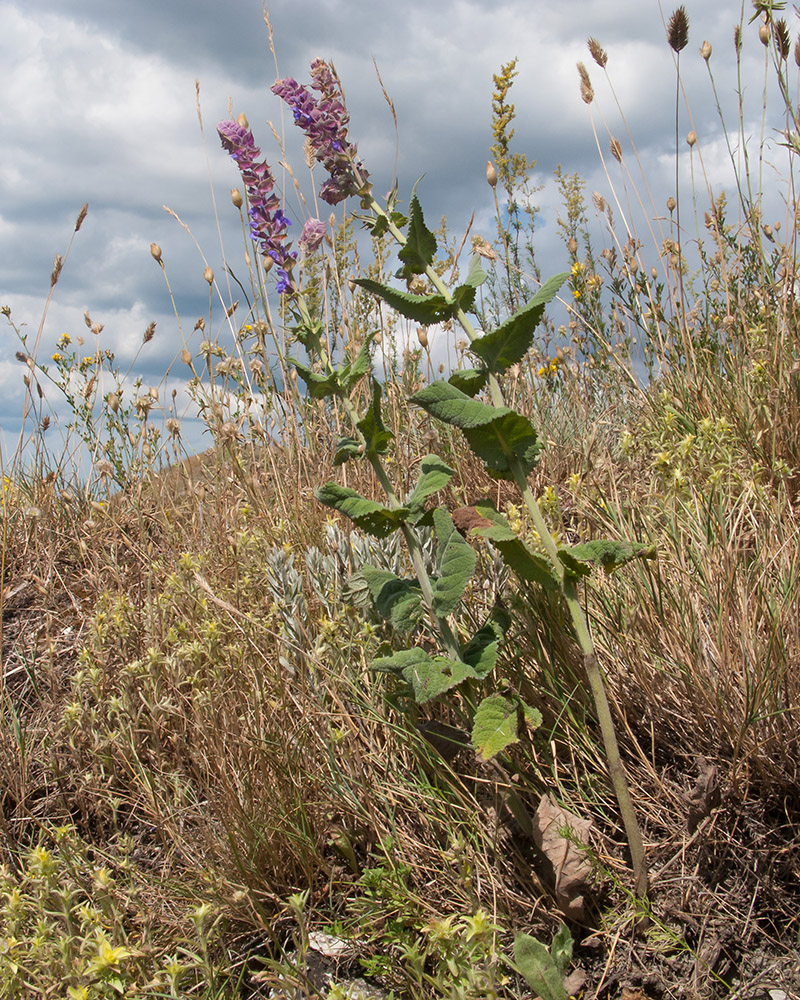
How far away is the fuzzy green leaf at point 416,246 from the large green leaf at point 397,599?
710 millimetres

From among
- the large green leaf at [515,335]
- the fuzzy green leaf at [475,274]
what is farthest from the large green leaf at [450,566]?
the fuzzy green leaf at [475,274]

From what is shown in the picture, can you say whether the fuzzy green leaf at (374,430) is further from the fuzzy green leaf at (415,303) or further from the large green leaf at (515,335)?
the large green leaf at (515,335)

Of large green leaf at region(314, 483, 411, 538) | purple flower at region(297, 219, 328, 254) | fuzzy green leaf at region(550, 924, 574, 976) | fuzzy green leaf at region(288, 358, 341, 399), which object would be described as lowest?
fuzzy green leaf at region(550, 924, 574, 976)

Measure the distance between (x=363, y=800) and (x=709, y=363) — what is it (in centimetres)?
265

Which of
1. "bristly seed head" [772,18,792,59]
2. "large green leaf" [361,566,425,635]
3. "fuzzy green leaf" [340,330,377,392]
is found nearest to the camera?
"large green leaf" [361,566,425,635]

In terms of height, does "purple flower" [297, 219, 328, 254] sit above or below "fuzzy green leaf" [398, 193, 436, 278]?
above

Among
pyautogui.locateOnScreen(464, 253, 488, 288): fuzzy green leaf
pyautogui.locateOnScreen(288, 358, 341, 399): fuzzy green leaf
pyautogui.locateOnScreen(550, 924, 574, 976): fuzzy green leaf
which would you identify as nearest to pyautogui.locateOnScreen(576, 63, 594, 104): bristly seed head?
pyautogui.locateOnScreen(464, 253, 488, 288): fuzzy green leaf

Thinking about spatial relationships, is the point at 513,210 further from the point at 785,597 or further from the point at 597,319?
the point at 785,597

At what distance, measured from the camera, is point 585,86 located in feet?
10.4

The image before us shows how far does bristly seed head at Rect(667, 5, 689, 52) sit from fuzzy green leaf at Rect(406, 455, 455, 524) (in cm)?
273

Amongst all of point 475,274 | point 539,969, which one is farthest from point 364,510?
point 539,969

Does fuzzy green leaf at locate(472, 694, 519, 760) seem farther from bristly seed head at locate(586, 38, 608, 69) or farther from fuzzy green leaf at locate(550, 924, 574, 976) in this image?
bristly seed head at locate(586, 38, 608, 69)

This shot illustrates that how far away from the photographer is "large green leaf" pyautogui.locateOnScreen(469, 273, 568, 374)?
1.38 meters

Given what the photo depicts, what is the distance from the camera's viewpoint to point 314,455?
3.50 meters
